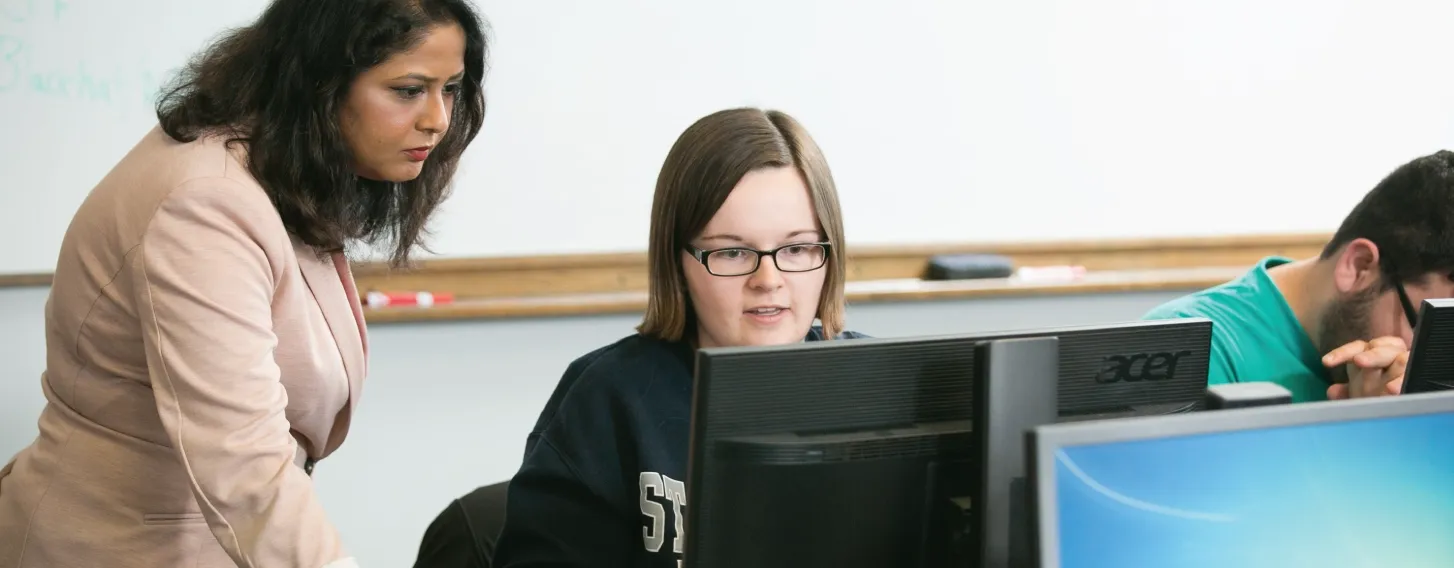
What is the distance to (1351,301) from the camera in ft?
5.89

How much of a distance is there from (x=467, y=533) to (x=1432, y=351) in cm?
107

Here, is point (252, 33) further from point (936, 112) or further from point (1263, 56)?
point (1263, 56)

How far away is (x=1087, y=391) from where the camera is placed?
1.05 metres

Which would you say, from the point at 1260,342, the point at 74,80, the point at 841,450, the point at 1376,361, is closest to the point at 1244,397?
the point at 841,450

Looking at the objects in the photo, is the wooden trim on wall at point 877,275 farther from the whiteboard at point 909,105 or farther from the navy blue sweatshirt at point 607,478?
the navy blue sweatshirt at point 607,478

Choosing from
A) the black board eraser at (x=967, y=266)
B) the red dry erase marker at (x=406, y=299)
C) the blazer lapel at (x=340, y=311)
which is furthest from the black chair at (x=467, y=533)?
the black board eraser at (x=967, y=266)

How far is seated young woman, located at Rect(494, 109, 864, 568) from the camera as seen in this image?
1267 millimetres

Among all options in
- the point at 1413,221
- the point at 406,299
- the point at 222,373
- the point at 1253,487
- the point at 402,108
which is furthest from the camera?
the point at 406,299

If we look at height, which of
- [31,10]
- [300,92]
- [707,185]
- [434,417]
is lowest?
[434,417]

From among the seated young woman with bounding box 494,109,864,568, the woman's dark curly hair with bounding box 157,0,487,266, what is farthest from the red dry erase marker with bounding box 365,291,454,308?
the seated young woman with bounding box 494,109,864,568

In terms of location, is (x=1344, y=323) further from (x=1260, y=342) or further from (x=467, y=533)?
(x=467, y=533)

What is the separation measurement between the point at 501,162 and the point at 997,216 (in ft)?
3.49

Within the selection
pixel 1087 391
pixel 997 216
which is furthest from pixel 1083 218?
pixel 1087 391

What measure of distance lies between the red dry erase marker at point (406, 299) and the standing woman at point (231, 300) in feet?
3.03
